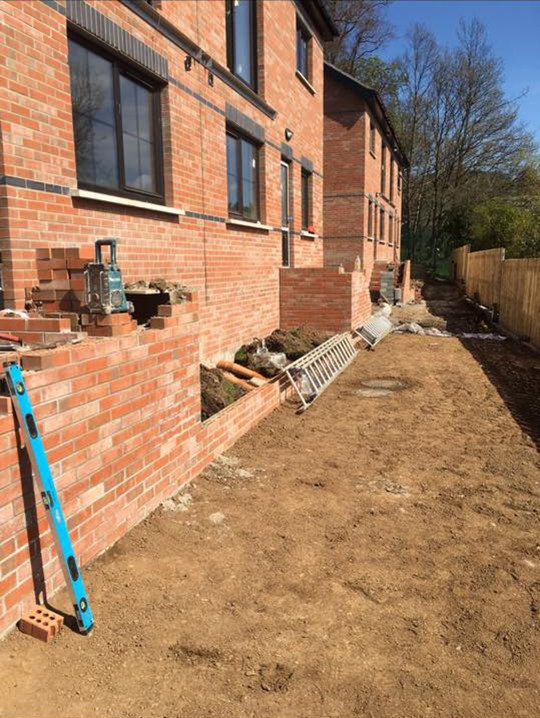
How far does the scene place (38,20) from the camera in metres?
4.45

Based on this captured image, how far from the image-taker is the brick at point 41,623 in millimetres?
2598

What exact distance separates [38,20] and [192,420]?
11.8 feet

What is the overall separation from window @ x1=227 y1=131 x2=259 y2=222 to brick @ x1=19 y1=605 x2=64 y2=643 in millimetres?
7132

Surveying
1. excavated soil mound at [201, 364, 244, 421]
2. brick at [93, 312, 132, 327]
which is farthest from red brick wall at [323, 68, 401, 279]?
brick at [93, 312, 132, 327]

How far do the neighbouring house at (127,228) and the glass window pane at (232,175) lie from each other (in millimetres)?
33

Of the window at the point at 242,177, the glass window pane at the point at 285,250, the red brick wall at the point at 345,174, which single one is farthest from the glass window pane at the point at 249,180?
the red brick wall at the point at 345,174

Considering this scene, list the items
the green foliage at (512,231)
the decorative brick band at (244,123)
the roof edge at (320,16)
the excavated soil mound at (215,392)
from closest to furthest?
the excavated soil mound at (215,392)
the decorative brick band at (244,123)
the roof edge at (320,16)
the green foliage at (512,231)

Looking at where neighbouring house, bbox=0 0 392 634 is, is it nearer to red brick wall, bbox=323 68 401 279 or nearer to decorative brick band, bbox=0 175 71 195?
decorative brick band, bbox=0 175 71 195

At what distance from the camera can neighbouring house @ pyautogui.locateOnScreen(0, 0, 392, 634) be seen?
3.10 metres

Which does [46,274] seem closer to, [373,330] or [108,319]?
[108,319]

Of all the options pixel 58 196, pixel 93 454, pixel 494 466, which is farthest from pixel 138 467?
pixel 494 466

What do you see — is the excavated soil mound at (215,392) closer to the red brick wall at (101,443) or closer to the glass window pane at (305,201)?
the red brick wall at (101,443)

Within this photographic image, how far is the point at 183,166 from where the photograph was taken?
6.92m

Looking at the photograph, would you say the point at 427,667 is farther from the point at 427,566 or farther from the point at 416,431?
the point at 416,431
